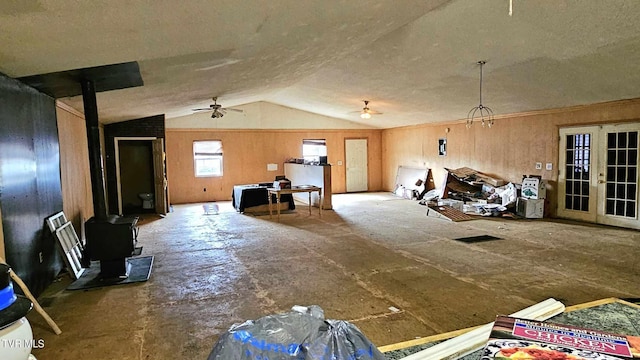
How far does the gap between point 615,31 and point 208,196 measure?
1004 centimetres

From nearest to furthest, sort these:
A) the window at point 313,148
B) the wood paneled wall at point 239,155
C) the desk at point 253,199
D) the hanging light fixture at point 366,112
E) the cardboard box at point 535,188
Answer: the cardboard box at point 535,188 → the hanging light fixture at point 366,112 → the desk at point 253,199 → the wood paneled wall at point 239,155 → the window at point 313,148

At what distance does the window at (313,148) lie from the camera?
12.7 metres

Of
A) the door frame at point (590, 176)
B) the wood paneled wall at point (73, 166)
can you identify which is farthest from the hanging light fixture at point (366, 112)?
the wood paneled wall at point (73, 166)

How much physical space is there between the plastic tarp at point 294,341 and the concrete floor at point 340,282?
213cm

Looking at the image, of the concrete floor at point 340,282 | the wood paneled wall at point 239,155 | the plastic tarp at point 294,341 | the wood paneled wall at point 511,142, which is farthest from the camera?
the wood paneled wall at point 239,155

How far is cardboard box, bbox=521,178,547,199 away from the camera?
772 cm

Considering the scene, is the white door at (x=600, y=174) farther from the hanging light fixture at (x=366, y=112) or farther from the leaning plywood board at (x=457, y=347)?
the leaning plywood board at (x=457, y=347)

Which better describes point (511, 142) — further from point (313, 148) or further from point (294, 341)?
point (294, 341)

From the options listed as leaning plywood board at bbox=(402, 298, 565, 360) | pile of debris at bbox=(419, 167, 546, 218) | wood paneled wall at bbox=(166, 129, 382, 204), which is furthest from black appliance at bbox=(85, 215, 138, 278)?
wood paneled wall at bbox=(166, 129, 382, 204)

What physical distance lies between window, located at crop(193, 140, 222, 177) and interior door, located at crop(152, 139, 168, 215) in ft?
7.55

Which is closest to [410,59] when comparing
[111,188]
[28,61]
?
[28,61]

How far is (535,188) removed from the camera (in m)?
7.73

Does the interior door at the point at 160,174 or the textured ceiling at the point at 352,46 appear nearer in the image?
the textured ceiling at the point at 352,46

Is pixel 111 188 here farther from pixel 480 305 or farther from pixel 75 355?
pixel 480 305
